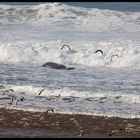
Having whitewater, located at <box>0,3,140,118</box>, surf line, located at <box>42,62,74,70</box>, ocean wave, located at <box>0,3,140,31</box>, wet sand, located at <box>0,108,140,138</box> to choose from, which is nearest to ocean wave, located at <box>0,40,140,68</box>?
whitewater, located at <box>0,3,140,118</box>

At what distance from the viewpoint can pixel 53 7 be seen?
86.1 feet

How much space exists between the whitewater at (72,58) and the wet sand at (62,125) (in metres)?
0.34

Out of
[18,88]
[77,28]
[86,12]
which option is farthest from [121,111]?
[86,12]

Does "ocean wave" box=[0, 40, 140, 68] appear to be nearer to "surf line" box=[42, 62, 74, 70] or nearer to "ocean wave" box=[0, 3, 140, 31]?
"surf line" box=[42, 62, 74, 70]

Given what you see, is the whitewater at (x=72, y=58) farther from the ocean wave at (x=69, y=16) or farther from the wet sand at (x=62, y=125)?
the wet sand at (x=62, y=125)

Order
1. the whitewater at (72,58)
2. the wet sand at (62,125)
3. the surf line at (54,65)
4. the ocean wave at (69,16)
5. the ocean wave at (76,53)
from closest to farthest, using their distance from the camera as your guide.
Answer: the wet sand at (62,125), the whitewater at (72,58), the surf line at (54,65), the ocean wave at (76,53), the ocean wave at (69,16)

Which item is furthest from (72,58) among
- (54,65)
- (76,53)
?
(54,65)

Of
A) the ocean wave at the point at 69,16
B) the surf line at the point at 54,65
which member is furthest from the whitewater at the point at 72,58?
the surf line at the point at 54,65

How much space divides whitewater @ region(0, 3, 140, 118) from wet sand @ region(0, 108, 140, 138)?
34 centimetres

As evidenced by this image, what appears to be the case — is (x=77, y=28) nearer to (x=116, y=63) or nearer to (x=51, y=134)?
(x=116, y=63)

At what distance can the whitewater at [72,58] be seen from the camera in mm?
10008

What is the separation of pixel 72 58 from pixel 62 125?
834 cm

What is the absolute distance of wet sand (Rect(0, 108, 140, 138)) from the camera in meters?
7.67

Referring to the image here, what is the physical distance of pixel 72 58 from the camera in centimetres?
1652
